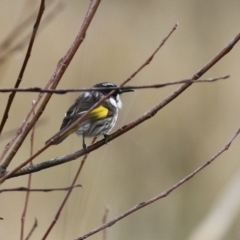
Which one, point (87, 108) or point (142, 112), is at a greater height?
point (142, 112)

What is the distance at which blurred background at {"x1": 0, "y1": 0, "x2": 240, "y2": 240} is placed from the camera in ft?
13.1

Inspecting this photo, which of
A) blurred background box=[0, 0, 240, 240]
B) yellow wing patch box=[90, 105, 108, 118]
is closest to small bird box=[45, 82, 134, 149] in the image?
yellow wing patch box=[90, 105, 108, 118]

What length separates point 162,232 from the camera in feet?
13.9

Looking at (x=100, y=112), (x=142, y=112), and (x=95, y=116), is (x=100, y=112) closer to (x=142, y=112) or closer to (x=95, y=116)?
(x=95, y=116)

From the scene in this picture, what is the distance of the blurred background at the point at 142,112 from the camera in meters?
A: 4.00

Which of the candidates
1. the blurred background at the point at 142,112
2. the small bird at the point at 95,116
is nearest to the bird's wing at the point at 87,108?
the small bird at the point at 95,116

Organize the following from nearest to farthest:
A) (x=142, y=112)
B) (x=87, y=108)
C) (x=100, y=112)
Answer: (x=87, y=108) → (x=100, y=112) → (x=142, y=112)

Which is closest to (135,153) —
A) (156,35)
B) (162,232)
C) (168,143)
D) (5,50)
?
(168,143)

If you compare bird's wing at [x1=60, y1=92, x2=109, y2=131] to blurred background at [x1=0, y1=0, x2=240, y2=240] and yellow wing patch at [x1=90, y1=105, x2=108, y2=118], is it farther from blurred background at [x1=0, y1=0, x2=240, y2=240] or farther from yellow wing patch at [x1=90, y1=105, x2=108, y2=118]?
blurred background at [x1=0, y1=0, x2=240, y2=240]

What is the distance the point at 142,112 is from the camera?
4172mm

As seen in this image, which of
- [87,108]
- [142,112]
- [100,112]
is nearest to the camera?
[87,108]

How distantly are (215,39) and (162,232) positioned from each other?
1713 mm

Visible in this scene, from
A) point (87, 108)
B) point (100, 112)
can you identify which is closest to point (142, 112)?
point (100, 112)

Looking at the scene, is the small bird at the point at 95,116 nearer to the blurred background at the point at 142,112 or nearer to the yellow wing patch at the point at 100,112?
the yellow wing patch at the point at 100,112
